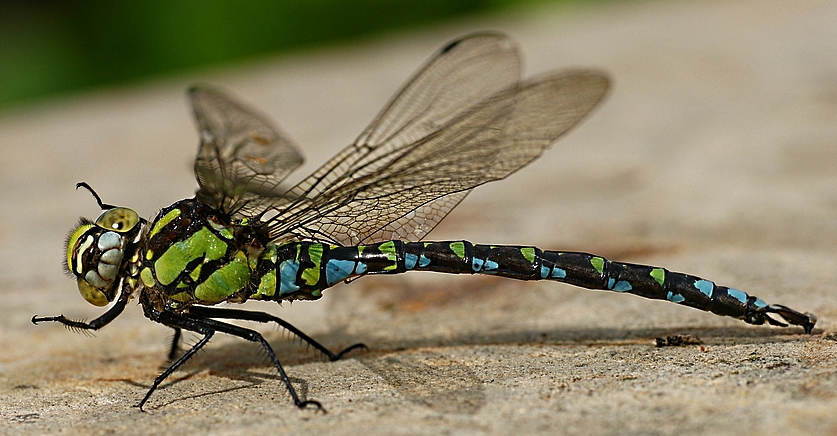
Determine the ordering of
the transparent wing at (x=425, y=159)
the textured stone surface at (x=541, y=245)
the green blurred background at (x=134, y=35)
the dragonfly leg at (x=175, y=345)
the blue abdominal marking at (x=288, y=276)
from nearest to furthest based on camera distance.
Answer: the textured stone surface at (x=541, y=245), the blue abdominal marking at (x=288, y=276), the transparent wing at (x=425, y=159), the dragonfly leg at (x=175, y=345), the green blurred background at (x=134, y=35)

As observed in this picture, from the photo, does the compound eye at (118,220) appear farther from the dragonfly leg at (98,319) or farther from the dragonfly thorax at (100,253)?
the dragonfly leg at (98,319)

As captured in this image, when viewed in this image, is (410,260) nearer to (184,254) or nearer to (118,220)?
(184,254)

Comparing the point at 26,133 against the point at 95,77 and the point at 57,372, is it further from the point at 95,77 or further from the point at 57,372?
the point at 57,372

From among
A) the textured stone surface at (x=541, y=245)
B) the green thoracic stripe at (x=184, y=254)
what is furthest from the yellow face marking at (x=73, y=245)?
the textured stone surface at (x=541, y=245)

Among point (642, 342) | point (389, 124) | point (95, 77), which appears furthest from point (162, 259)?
point (95, 77)

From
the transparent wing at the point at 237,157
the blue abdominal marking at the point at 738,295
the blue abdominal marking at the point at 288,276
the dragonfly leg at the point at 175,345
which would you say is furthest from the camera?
the dragonfly leg at the point at 175,345
